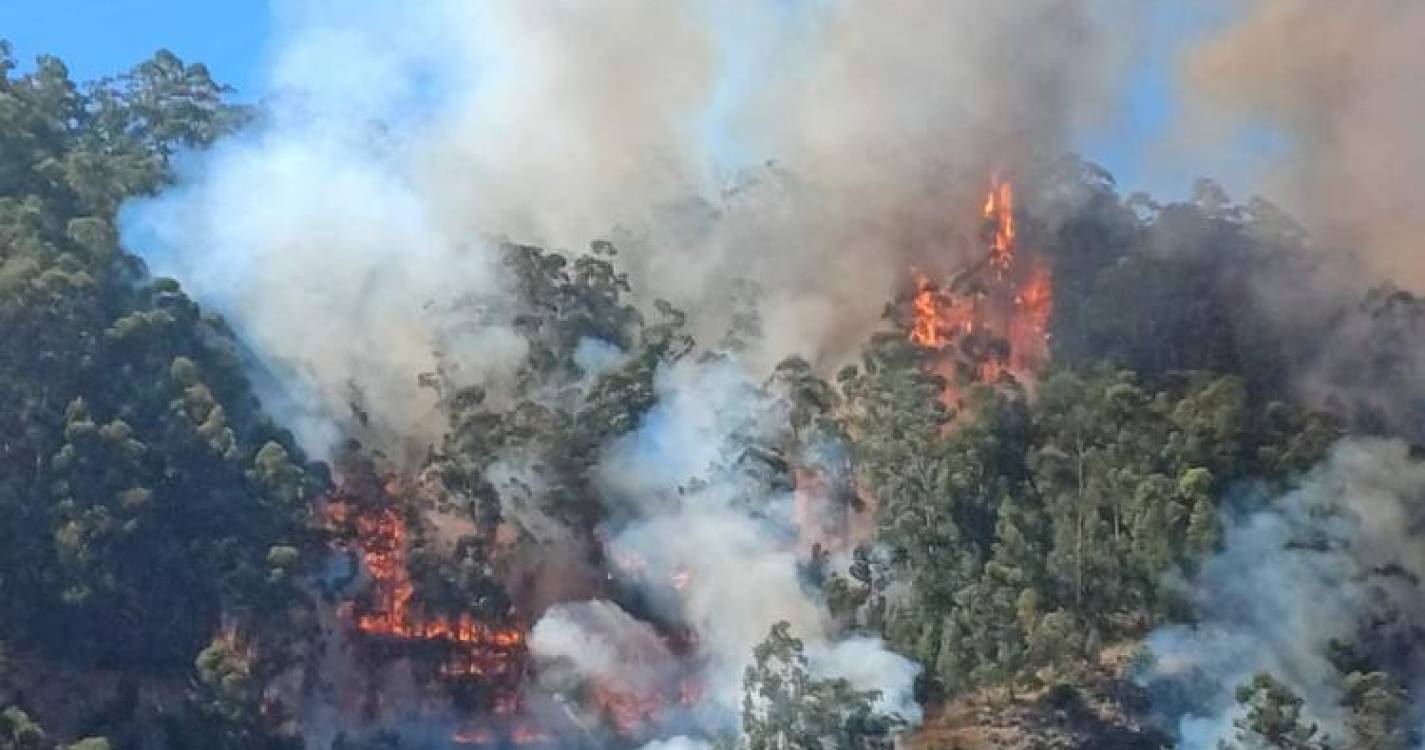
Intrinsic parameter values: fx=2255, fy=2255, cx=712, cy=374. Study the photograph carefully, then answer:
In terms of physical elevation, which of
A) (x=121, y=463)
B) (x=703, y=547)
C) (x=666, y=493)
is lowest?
(x=121, y=463)

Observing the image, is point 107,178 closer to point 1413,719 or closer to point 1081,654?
point 1081,654

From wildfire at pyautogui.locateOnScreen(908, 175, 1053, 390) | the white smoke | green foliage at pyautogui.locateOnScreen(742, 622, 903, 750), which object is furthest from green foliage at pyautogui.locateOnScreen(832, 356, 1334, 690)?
wildfire at pyautogui.locateOnScreen(908, 175, 1053, 390)

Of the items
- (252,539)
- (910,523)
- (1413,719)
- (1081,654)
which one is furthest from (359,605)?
(1413,719)

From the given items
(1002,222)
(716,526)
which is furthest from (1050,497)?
(1002,222)

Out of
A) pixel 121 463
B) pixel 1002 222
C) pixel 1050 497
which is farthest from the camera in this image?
pixel 1002 222

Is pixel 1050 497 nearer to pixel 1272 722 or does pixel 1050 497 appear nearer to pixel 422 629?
pixel 1272 722

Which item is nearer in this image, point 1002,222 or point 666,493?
point 666,493

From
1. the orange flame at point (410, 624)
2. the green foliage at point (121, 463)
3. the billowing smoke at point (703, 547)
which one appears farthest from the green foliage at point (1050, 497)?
the green foliage at point (121, 463)

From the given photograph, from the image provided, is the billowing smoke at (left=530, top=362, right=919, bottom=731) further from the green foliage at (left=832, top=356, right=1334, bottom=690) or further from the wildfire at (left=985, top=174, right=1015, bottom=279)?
the wildfire at (left=985, top=174, right=1015, bottom=279)

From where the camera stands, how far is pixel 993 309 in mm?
Answer: 46781

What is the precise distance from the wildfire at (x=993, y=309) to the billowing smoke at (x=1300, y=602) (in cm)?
965

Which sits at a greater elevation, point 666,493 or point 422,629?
point 666,493

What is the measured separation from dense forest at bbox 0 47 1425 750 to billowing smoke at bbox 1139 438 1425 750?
115mm

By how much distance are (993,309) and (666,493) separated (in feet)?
31.8
